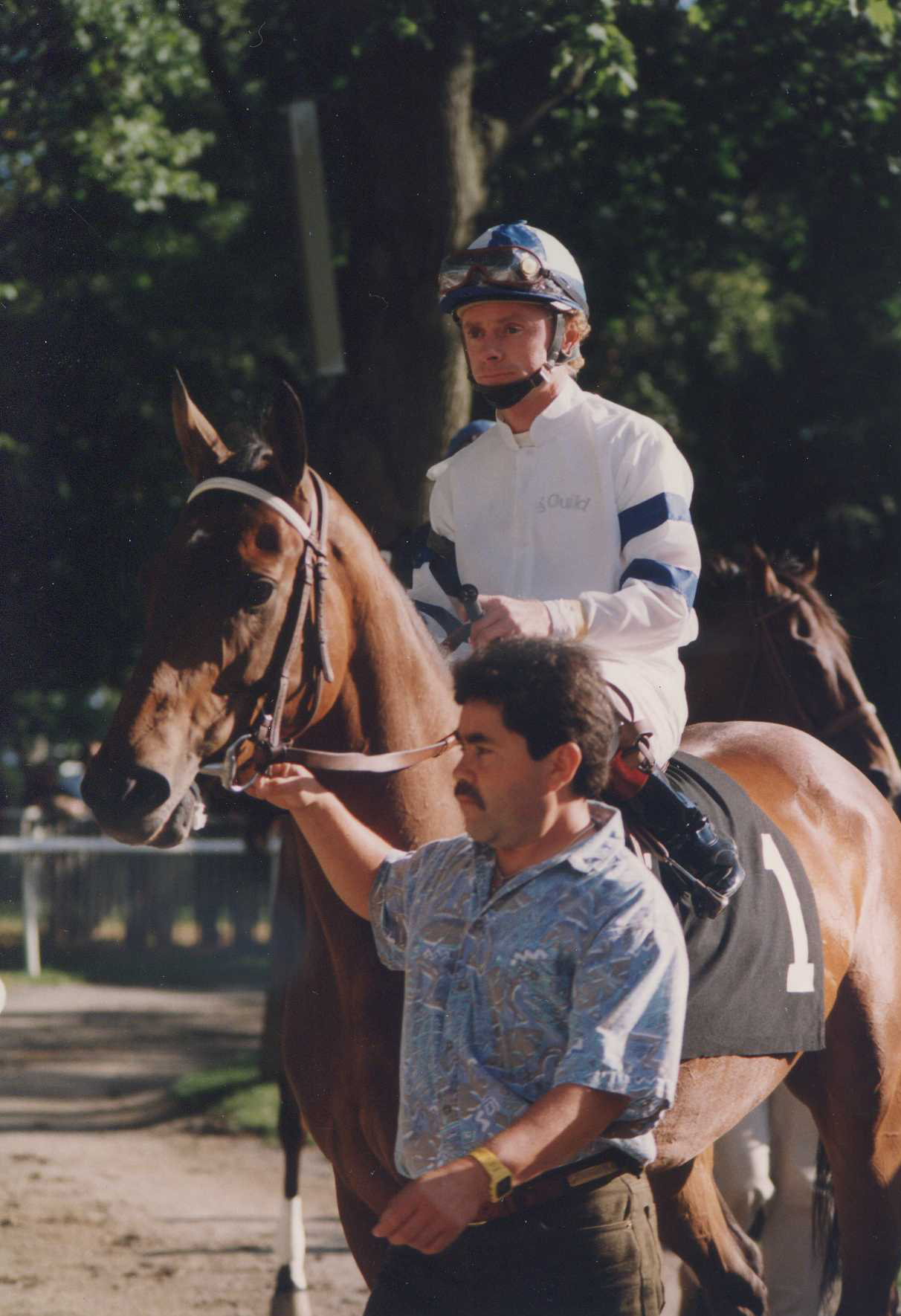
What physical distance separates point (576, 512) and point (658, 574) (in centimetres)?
28

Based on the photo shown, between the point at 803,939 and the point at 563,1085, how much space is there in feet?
4.79

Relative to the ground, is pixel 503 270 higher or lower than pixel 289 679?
higher

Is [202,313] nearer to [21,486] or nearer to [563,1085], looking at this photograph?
[21,486]

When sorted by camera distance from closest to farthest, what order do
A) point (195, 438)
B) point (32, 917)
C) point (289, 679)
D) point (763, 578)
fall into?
point (289, 679)
point (195, 438)
point (763, 578)
point (32, 917)

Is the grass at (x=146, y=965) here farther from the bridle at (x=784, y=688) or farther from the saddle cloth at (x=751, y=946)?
the saddle cloth at (x=751, y=946)

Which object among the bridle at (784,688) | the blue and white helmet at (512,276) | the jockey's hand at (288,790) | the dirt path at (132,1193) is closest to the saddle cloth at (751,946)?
the jockey's hand at (288,790)

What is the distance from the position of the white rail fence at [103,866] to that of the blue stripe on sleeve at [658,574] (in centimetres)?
1162

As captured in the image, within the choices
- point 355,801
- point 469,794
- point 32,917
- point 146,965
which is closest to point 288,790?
point 355,801

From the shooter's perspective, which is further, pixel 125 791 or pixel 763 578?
pixel 763 578

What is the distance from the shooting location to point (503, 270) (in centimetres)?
334

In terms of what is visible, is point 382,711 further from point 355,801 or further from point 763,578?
point 763,578

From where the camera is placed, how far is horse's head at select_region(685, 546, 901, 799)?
554cm

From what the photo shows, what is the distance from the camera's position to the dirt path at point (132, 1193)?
6.05 metres

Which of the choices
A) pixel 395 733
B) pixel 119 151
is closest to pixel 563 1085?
pixel 395 733
